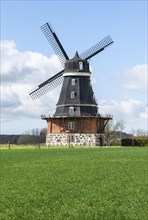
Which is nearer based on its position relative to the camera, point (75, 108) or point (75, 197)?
point (75, 197)

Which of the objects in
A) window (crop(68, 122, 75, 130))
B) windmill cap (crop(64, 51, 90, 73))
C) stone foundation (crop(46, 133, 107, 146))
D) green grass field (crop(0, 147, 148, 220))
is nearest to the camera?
green grass field (crop(0, 147, 148, 220))

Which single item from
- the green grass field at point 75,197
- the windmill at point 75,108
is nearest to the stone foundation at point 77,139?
the windmill at point 75,108

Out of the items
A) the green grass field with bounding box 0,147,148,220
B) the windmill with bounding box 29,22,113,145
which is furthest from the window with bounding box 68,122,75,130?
the green grass field with bounding box 0,147,148,220

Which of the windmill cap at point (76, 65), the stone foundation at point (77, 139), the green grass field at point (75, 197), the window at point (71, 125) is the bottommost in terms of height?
the green grass field at point (75, 197)

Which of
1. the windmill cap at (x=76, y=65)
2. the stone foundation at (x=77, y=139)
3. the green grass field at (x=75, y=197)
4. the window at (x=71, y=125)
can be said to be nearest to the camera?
the green grass field at (x=75, y=197)

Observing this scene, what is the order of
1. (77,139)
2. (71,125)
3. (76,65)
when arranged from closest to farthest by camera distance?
(76,65), (71,125), (77,139)

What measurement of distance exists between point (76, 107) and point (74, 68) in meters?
5.27

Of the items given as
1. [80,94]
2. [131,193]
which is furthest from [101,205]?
[80,94]

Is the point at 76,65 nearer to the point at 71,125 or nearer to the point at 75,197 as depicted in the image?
the point at 71,125

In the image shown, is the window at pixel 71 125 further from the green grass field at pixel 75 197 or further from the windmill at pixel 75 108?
the green grass field at pixel 75 197

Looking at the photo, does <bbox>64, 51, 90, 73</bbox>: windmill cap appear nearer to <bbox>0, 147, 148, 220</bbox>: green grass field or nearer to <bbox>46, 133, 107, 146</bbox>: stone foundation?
<bbox>46, 133, 107, 146</bbox>: stone foundation

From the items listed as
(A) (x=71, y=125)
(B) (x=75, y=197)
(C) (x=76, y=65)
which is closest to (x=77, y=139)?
(A) (x=71, y=125)

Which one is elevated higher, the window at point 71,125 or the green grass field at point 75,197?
the window at point 71,125

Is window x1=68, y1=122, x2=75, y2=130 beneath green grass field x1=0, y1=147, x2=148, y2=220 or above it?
above
